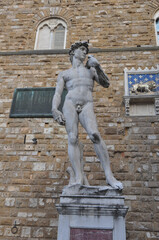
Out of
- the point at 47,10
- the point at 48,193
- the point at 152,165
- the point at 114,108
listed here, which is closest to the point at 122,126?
the point at 114,108

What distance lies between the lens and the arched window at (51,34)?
326 inches

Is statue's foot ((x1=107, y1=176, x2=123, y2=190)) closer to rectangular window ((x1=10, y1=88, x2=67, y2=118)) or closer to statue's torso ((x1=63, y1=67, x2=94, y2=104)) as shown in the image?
statue's torso ((x1=63, y1=67, x2=94, y2=104))

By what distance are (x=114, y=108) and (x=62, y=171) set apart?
81.7 inches

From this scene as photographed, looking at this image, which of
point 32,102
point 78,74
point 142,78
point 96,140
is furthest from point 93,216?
point 142,78

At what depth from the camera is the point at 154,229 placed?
5.39m

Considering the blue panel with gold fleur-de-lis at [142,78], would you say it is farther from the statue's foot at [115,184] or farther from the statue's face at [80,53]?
the statue's foot at [115,184]

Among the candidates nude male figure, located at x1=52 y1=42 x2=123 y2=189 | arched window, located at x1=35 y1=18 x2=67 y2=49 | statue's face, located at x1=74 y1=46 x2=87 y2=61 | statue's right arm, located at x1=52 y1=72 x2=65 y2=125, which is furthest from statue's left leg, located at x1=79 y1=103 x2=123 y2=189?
arched window, located at x1=35 y1=18 x2=67 y2=49

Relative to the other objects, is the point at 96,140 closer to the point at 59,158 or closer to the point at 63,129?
the point at 59,158

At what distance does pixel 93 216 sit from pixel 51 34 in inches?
257

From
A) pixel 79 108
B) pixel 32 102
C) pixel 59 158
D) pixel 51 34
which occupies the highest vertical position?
pixel 51 34

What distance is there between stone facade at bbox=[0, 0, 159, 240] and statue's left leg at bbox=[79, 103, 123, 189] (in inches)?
86.9

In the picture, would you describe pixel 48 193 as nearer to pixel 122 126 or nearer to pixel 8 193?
pixel 8 193

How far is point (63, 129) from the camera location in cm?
667

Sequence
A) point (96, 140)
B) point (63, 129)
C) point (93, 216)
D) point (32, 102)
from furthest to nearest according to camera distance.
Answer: point (32, 102) → point (63, 129) → point (96, 140) → point (93, 216)
